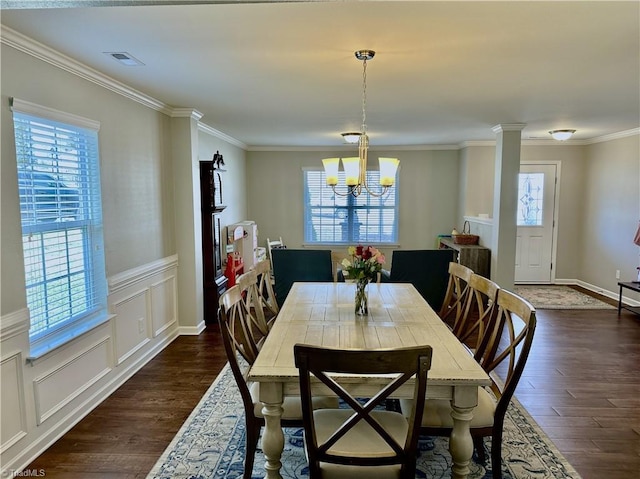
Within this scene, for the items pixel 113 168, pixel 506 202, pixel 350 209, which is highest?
pixel 113 168

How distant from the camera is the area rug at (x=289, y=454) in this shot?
2.26m

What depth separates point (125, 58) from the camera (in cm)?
265

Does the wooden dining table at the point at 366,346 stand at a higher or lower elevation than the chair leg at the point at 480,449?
higher

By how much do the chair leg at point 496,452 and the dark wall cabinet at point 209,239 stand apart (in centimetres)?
340

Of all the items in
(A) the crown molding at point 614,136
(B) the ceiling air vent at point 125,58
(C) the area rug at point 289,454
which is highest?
(A) the crown molding at point 614,136

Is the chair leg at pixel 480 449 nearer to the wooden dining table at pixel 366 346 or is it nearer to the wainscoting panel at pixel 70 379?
the wooden dining table at pixel 366 346

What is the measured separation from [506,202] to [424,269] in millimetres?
1482

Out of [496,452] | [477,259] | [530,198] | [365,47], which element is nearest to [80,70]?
[365,47]

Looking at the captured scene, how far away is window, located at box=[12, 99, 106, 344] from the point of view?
2387 mm

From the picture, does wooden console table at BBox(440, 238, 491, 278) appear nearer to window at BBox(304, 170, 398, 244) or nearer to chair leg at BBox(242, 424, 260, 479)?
window at BBox(304, 170, 398, 244)

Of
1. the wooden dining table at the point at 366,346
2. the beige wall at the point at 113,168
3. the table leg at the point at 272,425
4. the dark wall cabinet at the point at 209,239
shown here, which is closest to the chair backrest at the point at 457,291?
the wooden dining table at the point at 366,346

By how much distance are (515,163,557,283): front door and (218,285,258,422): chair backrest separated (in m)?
5.94

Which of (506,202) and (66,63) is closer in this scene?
(66,63)

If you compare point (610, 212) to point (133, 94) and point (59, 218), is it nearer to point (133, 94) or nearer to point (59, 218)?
point (133, 94)
